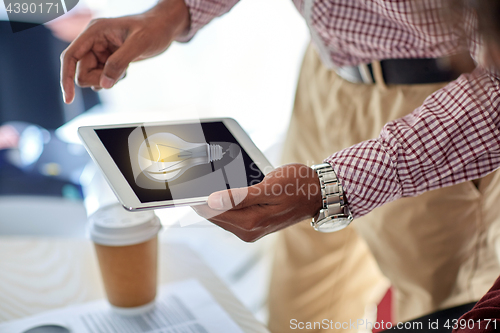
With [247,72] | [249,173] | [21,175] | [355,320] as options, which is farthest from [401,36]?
[247,72]

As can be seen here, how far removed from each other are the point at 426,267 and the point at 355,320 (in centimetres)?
35

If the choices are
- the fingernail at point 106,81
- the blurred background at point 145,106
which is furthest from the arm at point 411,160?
the fingernail at point 106,81

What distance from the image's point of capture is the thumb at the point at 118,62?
71 centimetres

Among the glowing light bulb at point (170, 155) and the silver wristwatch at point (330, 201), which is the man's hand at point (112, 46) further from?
the silver wristwatch at point (330, 201)

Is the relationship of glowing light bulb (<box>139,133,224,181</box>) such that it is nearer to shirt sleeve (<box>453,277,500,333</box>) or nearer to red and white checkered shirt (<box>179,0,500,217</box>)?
red and white checkered shirt (<box>179,0,500,217</box>)

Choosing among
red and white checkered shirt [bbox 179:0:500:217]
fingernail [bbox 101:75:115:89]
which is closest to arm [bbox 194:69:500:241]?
red and white checkered shirt [bbox 179:0:500:217]

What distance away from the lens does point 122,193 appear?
0.52m

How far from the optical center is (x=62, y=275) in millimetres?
751

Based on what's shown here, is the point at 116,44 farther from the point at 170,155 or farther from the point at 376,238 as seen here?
the point at 376,238

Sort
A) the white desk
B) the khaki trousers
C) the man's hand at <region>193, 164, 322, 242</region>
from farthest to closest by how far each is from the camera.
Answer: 1. the khaki trousers
2. the white desk
3. the man's hand at <region>193, 164, 322, 242</region>

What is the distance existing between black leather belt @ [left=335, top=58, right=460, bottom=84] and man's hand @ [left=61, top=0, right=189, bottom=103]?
0.36m

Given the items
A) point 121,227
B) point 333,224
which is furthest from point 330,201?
point 121,227

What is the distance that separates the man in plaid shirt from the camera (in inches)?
24.1

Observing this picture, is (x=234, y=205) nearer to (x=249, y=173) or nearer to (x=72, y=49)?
(x=249, y=173)
